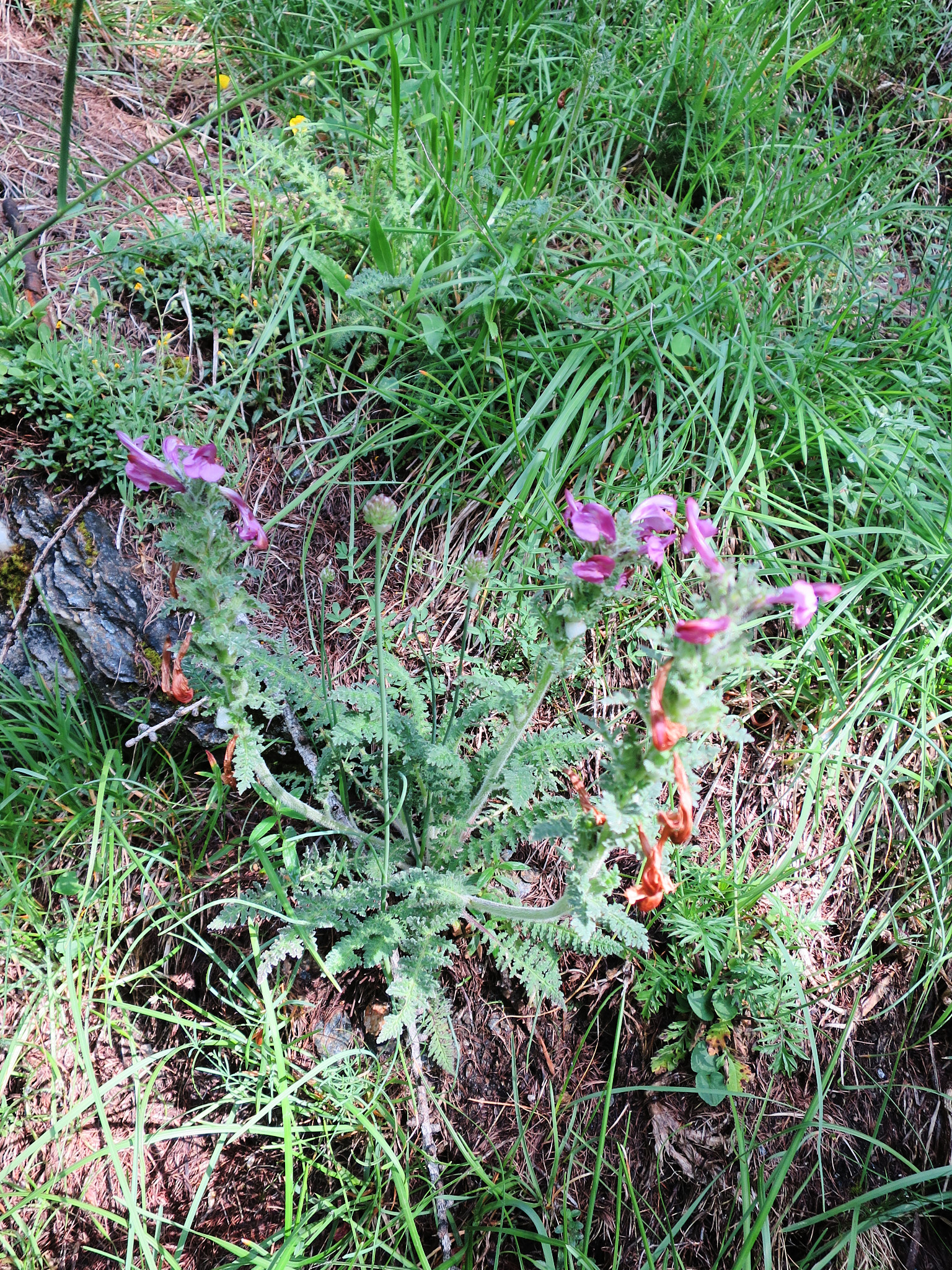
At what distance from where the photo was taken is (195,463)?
3.91ft

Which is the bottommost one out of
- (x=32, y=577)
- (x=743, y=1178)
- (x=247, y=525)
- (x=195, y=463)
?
(x=743, y=1178)

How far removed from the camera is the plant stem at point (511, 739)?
1.35 meters

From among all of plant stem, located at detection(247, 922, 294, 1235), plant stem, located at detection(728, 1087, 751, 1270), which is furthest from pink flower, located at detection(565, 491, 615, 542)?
plant stem, located at detection(728, 1087, 751, 1270)

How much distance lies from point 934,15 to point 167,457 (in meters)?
3.54

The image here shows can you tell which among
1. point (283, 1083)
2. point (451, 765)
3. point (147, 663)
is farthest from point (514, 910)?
point (147, 663)

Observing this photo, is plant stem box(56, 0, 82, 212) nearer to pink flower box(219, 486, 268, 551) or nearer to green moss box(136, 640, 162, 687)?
pink flower box(219, 486, 268, 551)

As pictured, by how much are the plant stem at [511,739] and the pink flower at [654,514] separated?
0.96 ft

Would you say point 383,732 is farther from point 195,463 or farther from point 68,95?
point 68,95

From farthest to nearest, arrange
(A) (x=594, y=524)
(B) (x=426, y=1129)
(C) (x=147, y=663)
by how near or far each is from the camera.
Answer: (C) (x=147, y=663), (B) (x=426, y=1129), (A) (x=594, y=524)

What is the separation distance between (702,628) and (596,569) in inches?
Answer: 9.2

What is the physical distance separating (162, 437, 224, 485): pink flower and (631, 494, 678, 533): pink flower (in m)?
0.65

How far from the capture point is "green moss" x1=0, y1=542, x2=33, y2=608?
6.68ft

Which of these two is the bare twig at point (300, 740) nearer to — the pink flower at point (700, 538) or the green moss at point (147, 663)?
the green moss at point (147, 663)

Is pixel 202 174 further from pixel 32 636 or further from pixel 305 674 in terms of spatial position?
pixel 305 674
